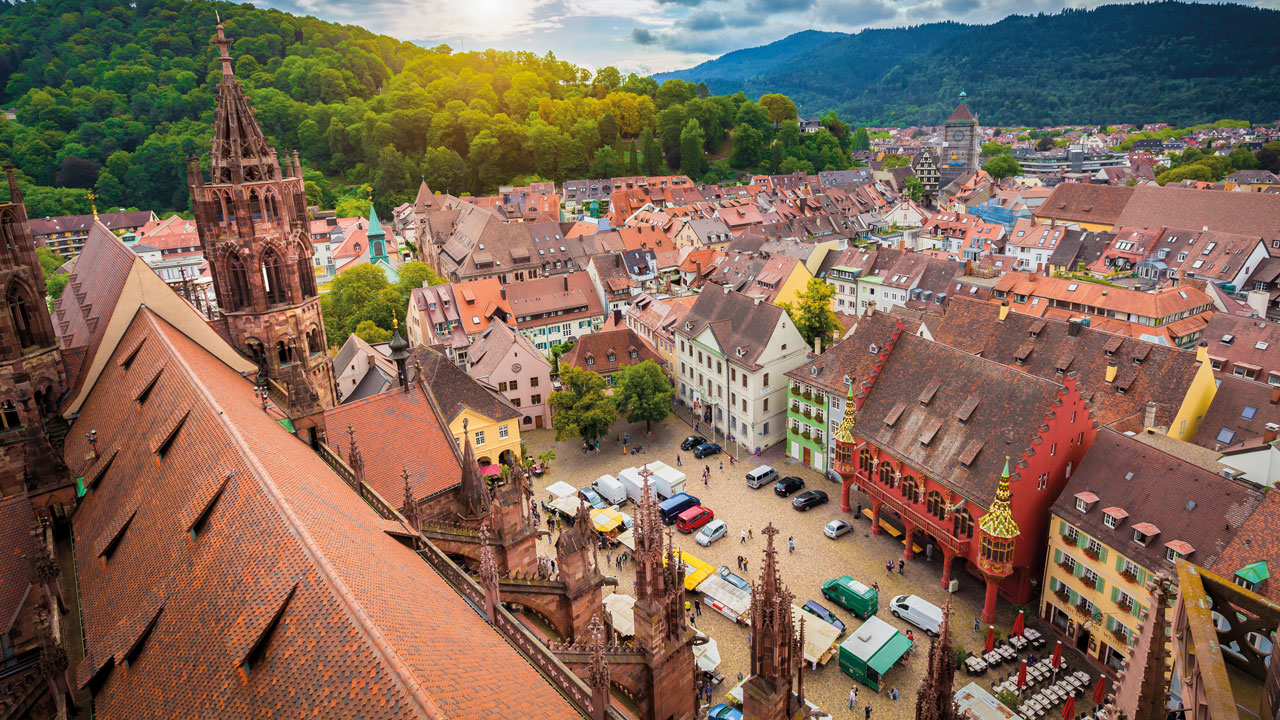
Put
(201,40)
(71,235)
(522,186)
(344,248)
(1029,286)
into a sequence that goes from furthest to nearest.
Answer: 1. (201,40)
2. (522,186)
3. (71,235)
4. (344,248)
5. (1029,286)

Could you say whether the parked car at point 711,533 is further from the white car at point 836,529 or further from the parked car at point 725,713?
the parked car at point 725,713

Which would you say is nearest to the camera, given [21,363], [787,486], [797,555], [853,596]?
[21,363]

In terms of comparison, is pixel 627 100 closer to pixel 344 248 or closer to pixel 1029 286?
pixel 344 248

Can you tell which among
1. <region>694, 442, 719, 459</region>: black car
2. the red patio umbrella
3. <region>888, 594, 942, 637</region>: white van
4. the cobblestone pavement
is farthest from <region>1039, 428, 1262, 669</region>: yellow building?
<region>694, 442, 719, 459</region>: black car

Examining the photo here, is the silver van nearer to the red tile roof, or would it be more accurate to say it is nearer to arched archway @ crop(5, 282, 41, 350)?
the red tile roof

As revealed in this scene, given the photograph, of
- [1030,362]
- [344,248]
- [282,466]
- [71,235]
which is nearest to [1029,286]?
[1030,362]

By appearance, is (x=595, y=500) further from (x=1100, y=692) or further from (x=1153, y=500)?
(x=1153, y=500)

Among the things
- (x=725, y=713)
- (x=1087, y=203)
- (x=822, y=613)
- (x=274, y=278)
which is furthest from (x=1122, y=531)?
(x=1087, y=203)

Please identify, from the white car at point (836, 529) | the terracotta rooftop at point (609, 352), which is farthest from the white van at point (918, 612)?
the terracotta rooftop at point (609, 352)
